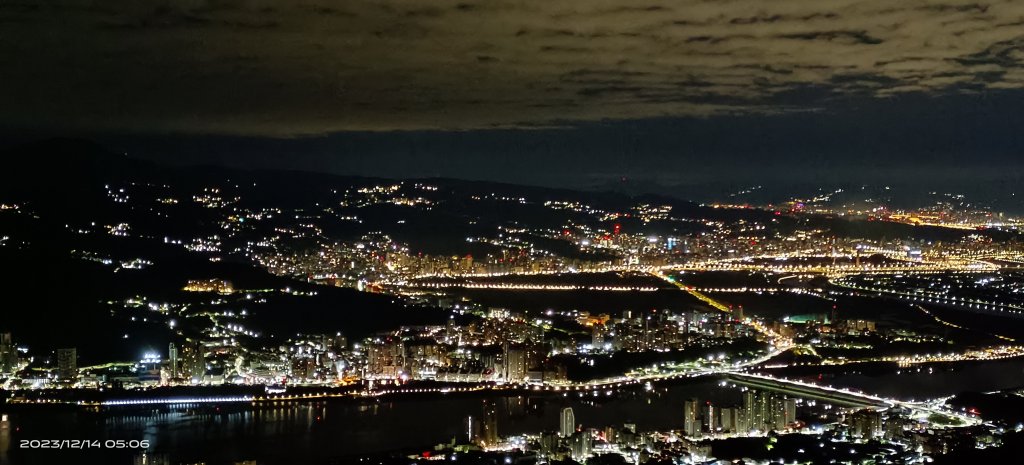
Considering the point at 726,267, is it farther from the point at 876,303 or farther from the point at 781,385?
the point at 781,385

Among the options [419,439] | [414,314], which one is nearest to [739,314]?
[414,314]

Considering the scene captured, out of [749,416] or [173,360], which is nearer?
[749,416]

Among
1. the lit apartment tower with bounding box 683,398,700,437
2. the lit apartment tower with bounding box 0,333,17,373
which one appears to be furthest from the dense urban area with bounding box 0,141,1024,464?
the lit apartment tower with bounding box 0,333,17,373

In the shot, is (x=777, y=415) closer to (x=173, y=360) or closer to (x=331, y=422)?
(x=331, y=422)

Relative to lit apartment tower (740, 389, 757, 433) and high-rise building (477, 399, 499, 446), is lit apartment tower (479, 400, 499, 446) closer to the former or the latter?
high-rise building (477, 399, 499, 446)

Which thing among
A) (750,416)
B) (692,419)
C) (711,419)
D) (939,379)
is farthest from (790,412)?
(939,379)

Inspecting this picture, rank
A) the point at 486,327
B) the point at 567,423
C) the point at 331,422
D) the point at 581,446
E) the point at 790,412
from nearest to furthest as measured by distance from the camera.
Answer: the point at 581,446, the point at 567,423, the point at 790,412, the point at 331,422, the point at 486,327
